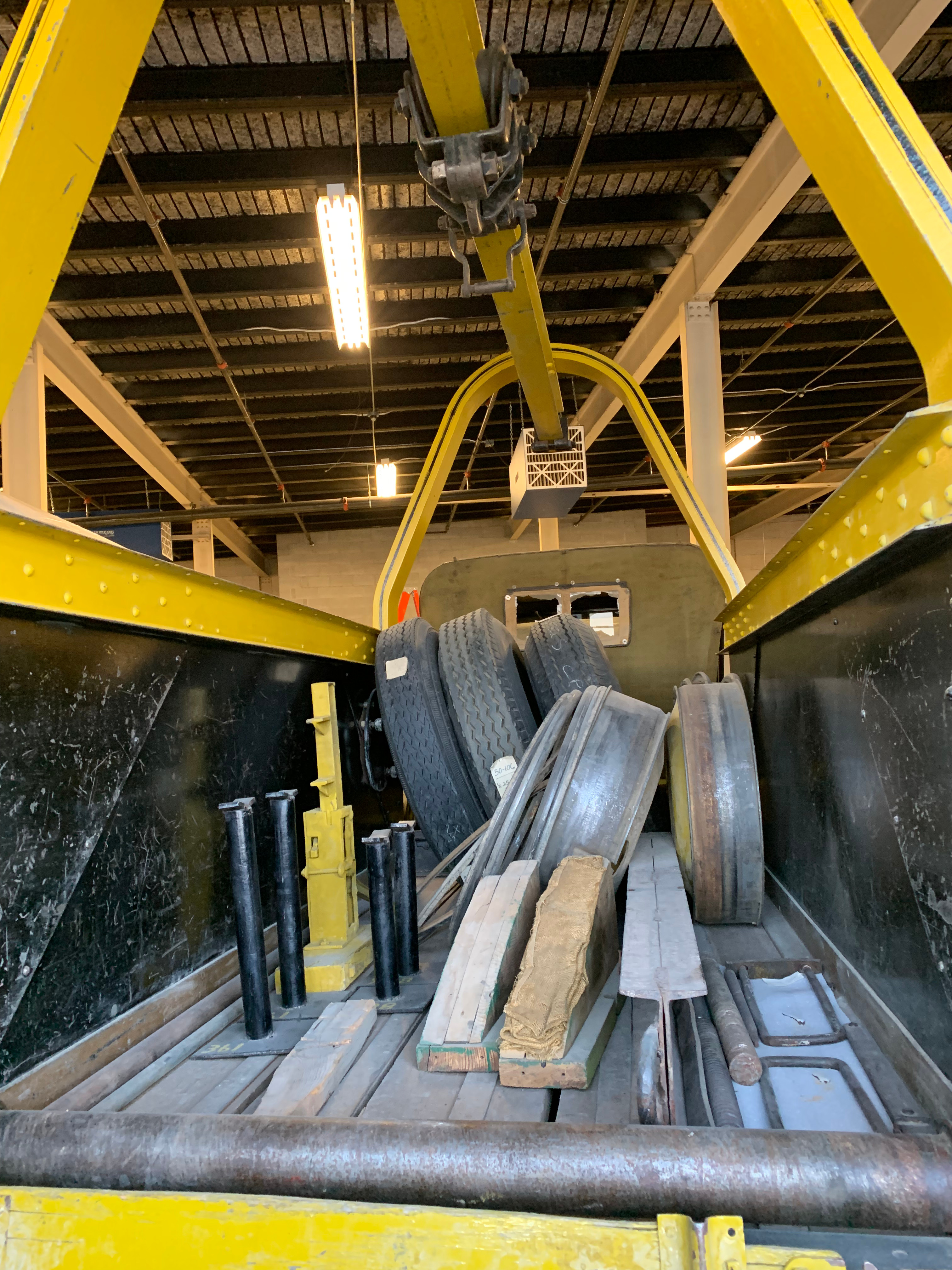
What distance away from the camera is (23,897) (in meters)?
1.36

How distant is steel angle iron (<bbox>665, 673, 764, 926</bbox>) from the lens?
6.84 ft

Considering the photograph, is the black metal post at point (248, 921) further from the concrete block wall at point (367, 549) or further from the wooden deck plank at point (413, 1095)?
the concrete block wall at point (367, 549)

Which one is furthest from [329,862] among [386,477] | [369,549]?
[369,549]

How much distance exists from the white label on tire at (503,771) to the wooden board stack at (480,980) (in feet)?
2.49

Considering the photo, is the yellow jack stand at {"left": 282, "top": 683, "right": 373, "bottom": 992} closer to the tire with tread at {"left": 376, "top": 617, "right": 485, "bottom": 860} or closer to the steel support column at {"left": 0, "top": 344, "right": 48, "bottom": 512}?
the tire with tread at {"left": 376, "top": 617, "right": 485, "bottom": 860}

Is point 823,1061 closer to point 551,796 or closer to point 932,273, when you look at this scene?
point 551,796

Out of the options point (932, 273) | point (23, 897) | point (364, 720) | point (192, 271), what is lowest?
point (23, 897)

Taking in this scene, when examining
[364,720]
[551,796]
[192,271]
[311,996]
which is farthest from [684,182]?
[311,996]

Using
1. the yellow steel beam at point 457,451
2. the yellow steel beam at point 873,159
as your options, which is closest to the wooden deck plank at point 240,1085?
the yellow steel beam at point 873,159

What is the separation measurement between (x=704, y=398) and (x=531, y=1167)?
758 centimetres

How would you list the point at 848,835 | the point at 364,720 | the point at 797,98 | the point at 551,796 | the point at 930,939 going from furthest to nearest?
1. the point at 364,720
2. the point at 551,796
3. the point at 848,835
4. the point at 797,98
5. the point at 930,939

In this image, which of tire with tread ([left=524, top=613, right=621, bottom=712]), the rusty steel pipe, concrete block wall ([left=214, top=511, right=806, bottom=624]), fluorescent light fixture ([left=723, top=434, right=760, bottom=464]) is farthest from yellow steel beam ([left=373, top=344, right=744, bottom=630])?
concrete block wall ([left=214, top=511, right=806, bottom=624])

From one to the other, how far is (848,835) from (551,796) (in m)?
0.74

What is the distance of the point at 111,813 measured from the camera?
5.28 ft
